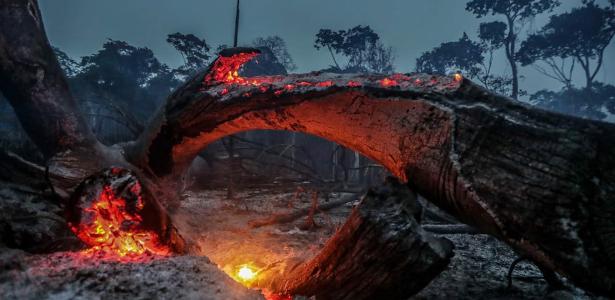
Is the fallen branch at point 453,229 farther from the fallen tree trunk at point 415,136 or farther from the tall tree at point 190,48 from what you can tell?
the tall tree at point 190,48

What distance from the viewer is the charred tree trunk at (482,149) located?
135 centimetres

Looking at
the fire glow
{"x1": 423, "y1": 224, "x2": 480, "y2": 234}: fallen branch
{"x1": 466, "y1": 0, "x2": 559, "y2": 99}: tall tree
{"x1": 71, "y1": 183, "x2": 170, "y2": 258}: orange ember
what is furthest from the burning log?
{"x1": 466, "y1": 0, "x2": 559, "y2": 99}: tall tree

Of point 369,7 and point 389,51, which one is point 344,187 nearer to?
point 389,51

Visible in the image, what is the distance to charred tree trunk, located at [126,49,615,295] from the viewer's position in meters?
1.35

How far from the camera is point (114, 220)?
6.70ft

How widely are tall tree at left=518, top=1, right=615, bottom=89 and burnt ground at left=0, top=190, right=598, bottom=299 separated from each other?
16649 mm

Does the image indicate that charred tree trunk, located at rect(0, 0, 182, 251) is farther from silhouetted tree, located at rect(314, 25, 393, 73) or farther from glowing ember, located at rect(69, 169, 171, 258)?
silhouetted tree, located at rect(314, 25, 393, 73)

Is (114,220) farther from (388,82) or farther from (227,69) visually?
(388,82)

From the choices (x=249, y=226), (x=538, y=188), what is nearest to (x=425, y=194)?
(x=538, y=188)

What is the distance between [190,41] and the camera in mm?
19812

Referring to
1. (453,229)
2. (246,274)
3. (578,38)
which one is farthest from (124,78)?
(578,38)

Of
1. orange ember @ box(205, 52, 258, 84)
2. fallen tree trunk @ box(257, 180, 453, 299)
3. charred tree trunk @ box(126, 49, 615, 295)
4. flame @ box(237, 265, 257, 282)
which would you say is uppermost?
orange ember @ box(205, 52, 258, 84)

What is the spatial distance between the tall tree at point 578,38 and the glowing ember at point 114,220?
744 inches

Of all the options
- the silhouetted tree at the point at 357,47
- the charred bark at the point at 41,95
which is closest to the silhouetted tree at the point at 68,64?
the silhouetted tree at the point at 357,47
